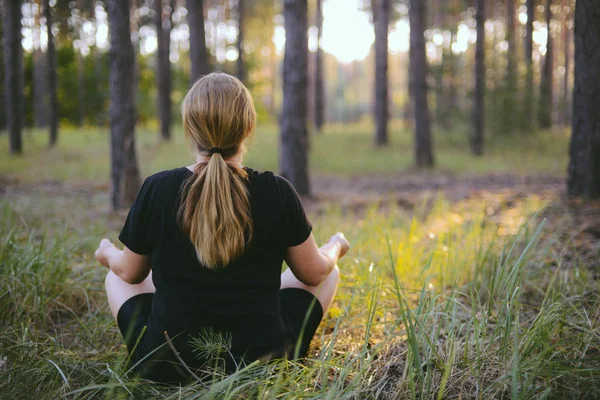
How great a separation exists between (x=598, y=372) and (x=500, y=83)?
54.7 feet

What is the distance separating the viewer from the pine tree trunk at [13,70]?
1451cm

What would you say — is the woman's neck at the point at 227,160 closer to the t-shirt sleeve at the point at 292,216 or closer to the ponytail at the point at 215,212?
the ponytail at the point at 215,212

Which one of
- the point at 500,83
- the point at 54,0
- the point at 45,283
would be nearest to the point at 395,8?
the point at 500,83

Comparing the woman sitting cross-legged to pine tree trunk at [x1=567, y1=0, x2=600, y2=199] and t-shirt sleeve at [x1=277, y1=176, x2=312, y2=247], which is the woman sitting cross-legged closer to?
t-shirt sleeve at [x1=277, y1=176, x2=312, y2=247]

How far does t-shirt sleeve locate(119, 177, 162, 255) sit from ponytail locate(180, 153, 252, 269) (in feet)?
0.43

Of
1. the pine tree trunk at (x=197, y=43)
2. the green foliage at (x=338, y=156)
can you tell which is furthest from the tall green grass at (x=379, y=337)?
the green foliage at (x=338, y=156)

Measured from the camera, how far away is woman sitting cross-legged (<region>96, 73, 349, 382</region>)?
208 cm

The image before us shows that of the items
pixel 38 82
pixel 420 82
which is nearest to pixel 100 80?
pixel 38 82

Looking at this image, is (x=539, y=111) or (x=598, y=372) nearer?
(x=598, y=372)

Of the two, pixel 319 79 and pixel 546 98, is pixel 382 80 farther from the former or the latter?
pixel 546 98

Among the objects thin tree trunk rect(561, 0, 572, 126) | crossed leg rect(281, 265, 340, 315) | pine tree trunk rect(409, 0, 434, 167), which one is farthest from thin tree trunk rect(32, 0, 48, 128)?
crossed leg rect(281, 265, 340, 315)

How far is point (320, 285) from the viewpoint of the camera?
2736 millimetres

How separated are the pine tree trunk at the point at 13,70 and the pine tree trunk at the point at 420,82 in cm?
1107

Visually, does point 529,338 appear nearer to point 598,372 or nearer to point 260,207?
point 598,372
